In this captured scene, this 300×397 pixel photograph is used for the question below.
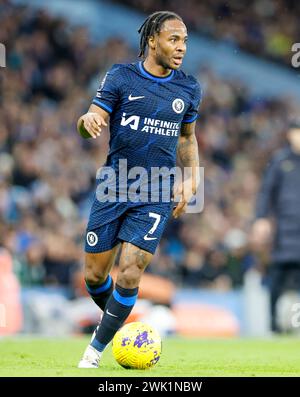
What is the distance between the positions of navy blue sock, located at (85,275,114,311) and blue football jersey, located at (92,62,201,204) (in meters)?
0.82

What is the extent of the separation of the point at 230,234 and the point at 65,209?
282 cm

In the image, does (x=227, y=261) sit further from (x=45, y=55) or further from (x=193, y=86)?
(x=193, y=86)

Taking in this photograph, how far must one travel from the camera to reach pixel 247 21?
21156 mm

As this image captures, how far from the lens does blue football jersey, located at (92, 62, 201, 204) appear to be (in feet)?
23.8

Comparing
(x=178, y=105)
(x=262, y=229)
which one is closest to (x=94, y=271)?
(x=178, y=105)

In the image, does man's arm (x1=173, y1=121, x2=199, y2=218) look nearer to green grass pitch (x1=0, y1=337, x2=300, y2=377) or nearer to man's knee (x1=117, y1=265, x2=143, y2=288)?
man's knee (x1=117, y1=265, x2=143, y2=288)

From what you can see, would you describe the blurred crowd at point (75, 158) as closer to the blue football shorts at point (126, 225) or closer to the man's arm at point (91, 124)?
the blue football shorts at point (126, 225)

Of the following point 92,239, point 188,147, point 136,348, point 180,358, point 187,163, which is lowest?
point 180,358

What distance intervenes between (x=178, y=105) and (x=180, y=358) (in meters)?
2.25

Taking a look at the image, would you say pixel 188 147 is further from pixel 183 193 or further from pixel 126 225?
pixel 126 225

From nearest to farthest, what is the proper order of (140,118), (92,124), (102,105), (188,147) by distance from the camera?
(92,124), (102,105), (140,118), (188,147)

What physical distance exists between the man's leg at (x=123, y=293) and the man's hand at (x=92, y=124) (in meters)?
0.84

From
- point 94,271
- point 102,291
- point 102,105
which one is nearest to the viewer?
point 102,105

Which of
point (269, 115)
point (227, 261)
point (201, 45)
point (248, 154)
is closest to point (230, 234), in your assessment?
point (227, 261)
